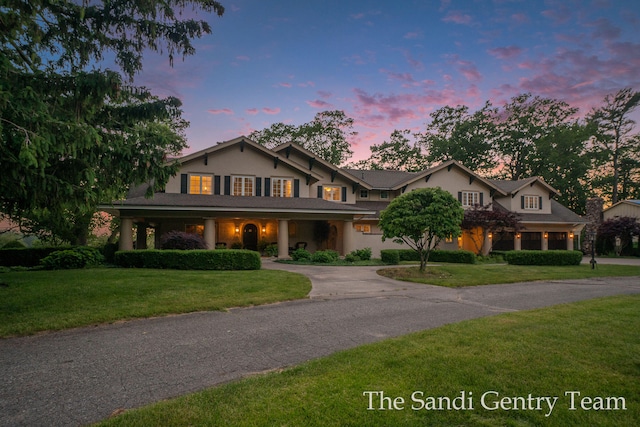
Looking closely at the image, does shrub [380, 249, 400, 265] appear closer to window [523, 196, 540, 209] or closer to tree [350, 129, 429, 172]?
window [523, 196, 540, 209]

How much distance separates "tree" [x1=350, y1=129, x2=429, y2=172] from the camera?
45656 mm

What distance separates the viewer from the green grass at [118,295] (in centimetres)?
683

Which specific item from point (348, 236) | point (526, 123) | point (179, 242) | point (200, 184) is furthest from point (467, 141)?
point (179, 242)

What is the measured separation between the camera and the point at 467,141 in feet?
151

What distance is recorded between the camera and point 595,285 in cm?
1327

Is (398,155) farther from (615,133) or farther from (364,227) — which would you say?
(615,133)

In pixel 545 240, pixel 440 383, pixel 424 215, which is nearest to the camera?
pixel 440 383

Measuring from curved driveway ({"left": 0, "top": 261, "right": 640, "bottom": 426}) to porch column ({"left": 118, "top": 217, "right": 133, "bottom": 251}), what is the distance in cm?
1428

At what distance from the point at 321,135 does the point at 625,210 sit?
3421 cm

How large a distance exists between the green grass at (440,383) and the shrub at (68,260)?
1518 cm

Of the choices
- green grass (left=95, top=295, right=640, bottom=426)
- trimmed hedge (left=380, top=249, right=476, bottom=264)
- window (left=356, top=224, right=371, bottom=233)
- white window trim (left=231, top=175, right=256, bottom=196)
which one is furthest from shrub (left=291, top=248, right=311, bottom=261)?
green grass (left=95, top=295, right=640, bottom=426)

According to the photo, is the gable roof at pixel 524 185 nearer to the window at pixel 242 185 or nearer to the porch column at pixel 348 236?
the porch column at pixel 348 236

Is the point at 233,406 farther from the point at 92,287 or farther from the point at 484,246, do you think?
the point at 484,246

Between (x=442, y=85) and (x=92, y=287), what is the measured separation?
66.7ft
